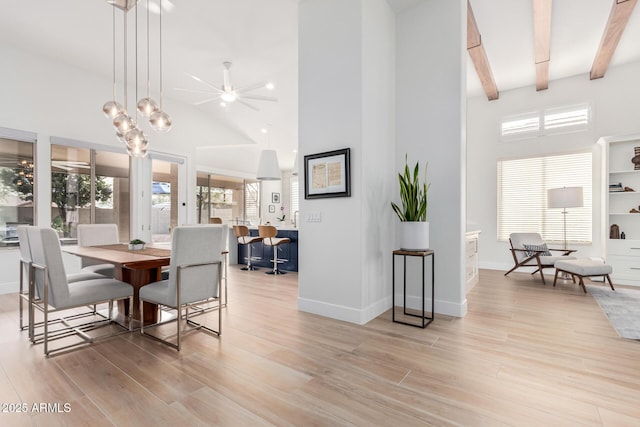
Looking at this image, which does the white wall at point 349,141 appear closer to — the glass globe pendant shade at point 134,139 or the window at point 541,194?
the glass globe pendant shade at point 134,139

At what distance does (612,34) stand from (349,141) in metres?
4.19

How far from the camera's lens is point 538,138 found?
559 cm

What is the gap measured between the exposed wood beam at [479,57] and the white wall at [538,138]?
1.52ft

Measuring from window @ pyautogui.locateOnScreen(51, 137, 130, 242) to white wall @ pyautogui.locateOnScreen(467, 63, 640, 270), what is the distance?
6.75 metres

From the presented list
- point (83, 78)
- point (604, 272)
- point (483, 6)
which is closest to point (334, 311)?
point (604, 272)

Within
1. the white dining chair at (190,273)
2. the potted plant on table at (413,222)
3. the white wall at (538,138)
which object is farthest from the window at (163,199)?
the white wall at (538,138)

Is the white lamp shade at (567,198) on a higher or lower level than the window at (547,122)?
lower

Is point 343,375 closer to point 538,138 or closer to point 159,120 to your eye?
point 159,120

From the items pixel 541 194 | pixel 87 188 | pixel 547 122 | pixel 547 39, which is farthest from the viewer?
pixel 541 194

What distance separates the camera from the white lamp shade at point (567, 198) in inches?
190

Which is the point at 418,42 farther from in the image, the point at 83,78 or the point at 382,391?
the point at 83,78

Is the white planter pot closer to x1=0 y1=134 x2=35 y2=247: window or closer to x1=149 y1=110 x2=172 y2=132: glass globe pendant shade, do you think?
x1=149 y1=110 x2=172 y2=132: glass globe pendant shade

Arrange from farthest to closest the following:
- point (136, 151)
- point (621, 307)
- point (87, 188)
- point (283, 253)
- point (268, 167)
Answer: point (268, 167)
point (283, 253)
point (87, 188)
point (621, 307)
point (136, 151)

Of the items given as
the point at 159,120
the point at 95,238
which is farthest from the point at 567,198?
the point at 95,238
